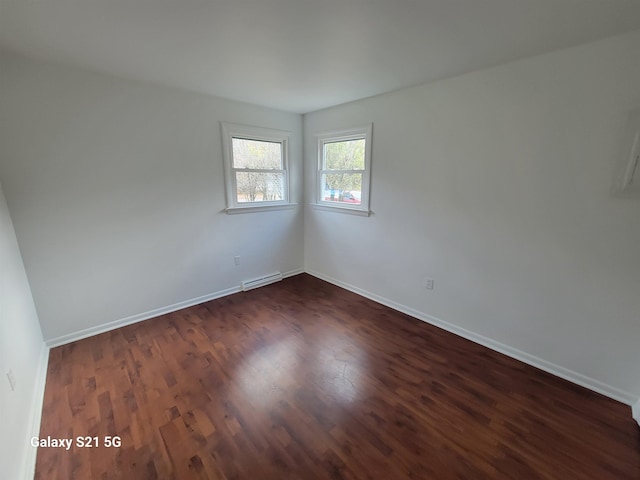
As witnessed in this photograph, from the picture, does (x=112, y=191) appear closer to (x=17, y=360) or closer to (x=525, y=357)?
(x=17, y=360)

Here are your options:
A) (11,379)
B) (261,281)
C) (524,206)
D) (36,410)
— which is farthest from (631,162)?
(36,410)

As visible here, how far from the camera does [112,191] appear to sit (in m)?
2.55

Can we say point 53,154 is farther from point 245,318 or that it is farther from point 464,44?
point 464,44

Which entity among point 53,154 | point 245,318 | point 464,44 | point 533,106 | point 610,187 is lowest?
point 245,318

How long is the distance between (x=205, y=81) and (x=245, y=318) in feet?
7.86

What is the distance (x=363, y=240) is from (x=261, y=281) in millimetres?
1550

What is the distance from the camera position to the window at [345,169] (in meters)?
3.24

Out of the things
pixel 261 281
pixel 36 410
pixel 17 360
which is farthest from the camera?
pixel 261 281

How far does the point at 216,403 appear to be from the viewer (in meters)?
1.85

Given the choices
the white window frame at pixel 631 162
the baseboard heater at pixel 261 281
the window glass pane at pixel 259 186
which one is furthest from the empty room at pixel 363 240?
the baseboard heater at pixel 261 281

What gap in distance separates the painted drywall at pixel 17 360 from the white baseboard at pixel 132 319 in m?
0.14

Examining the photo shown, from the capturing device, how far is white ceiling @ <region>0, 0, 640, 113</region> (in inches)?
55.4

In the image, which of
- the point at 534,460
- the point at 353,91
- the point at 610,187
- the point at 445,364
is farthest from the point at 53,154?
the point at 610,187

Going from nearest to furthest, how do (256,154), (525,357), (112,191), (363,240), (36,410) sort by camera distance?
(36,410), (525,357), (112,191), (363,240), (256,154)
